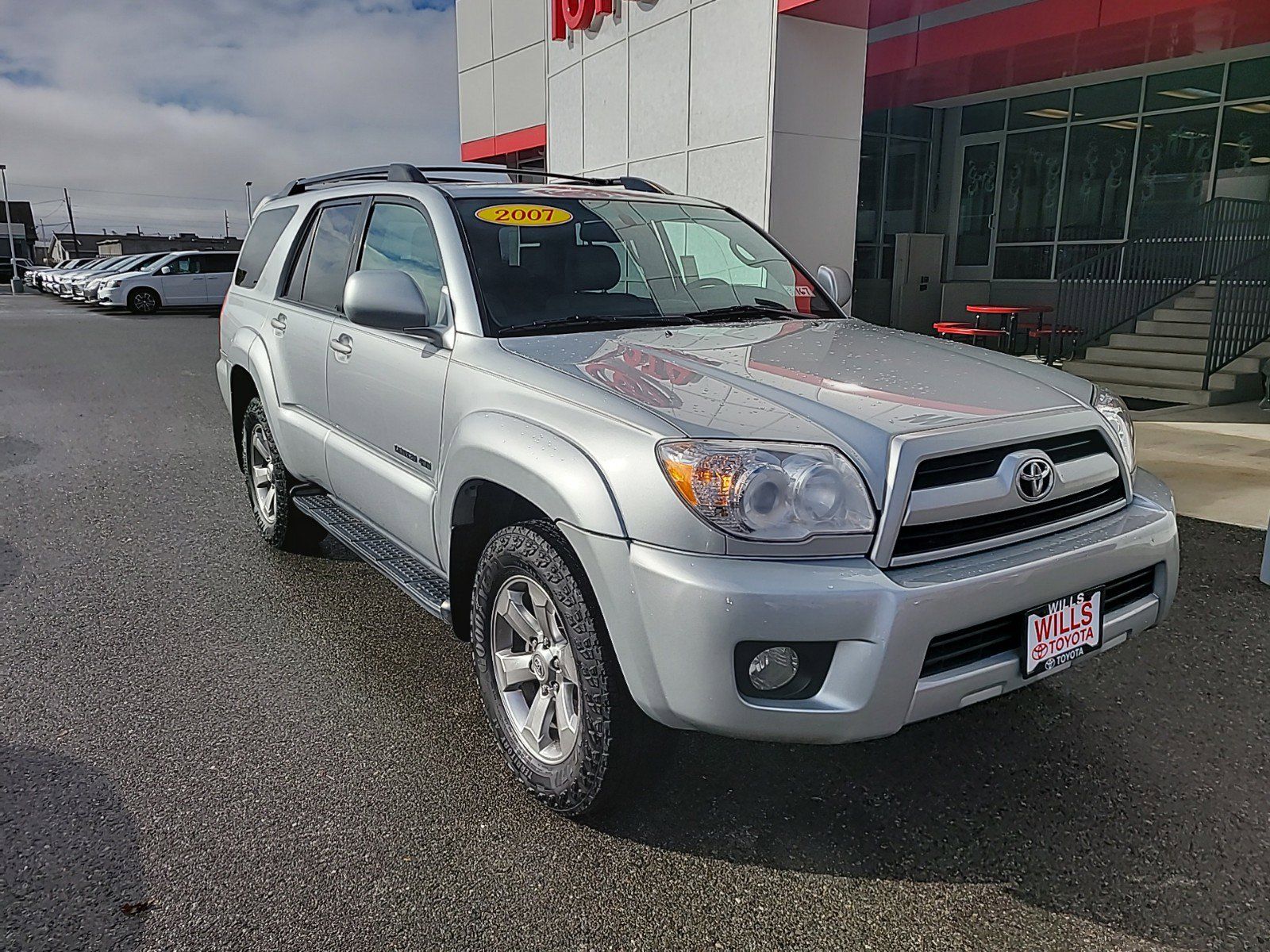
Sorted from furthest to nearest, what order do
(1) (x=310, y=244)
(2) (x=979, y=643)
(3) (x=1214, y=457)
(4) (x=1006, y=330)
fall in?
1. (4) (x=1006, y=330)
2. (3) (x=1214, y=457)
3. (1) (x=310, y=244)
4. (2) (x=979, y=643)

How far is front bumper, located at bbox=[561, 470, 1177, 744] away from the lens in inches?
87.4

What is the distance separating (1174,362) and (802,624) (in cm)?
1044

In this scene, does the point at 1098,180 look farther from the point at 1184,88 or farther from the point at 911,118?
the point at 911,118

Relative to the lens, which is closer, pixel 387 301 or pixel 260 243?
pixel 387 301

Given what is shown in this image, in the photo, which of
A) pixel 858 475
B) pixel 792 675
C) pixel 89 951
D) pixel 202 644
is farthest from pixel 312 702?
pixel 858 475

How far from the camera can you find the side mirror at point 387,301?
3219 mm

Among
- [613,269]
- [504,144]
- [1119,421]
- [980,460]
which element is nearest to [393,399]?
[613,269]

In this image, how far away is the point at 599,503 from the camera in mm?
2416

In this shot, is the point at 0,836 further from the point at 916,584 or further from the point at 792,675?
the point at 916,584

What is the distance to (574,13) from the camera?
42.5ft

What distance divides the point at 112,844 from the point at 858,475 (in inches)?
87.4

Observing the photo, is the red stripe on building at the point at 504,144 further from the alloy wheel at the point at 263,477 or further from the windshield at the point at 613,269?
the windshield at the point at 613,269

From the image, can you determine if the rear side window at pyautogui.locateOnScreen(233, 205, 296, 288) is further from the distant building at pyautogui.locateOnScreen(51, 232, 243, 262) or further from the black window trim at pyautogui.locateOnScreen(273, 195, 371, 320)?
the distant building at pyautogui.locateOnScreen(51, 232, 243, 262)

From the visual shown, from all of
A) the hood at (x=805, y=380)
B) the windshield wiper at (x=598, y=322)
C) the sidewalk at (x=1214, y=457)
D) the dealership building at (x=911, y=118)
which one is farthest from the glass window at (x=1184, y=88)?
the windshield wiper at (x=598, y=322)
